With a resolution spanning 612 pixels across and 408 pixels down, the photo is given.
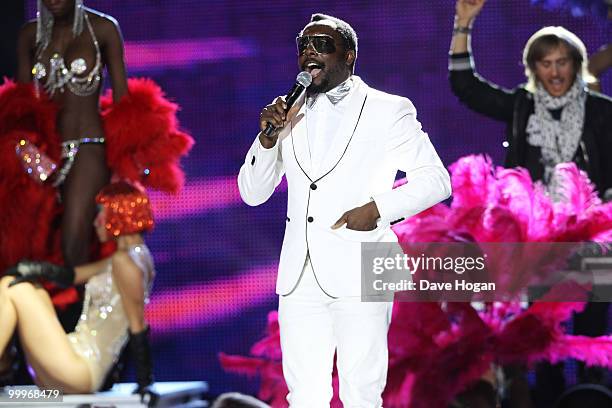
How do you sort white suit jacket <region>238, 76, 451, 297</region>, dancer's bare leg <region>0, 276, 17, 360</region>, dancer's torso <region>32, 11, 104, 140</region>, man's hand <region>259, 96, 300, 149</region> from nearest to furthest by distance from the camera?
man's hand <region>259, 96, 300, 149</region>, white suit jacket <region>238, 76, 451, 297</region>, dancer's bare leg <region>0, 276, 17, 360</region>, dancer's torso <region>32, 11, 104, 140</region>

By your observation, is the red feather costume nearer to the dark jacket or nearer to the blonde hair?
the dark jacket

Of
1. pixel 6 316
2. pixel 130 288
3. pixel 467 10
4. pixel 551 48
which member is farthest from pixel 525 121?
pixel 6 316

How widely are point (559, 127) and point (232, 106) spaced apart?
5.60ft

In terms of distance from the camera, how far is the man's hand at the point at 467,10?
5215 mm

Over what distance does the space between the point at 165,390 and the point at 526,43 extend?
7.89ft

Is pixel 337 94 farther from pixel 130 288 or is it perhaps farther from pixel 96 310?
pixel 96 310

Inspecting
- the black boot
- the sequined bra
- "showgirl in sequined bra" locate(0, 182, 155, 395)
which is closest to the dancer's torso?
the sequined bra

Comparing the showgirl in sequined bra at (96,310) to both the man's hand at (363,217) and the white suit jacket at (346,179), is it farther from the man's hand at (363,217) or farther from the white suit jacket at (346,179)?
the man's hand at (363,217)

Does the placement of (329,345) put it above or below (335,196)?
below

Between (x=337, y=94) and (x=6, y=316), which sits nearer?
(x=337, y=94)

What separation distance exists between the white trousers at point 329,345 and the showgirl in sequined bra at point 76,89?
7.53ft

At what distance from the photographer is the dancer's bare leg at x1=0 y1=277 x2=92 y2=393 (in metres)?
4.64

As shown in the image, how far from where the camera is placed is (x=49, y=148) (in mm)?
5109

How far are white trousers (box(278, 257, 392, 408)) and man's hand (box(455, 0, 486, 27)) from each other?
2.49 metres
